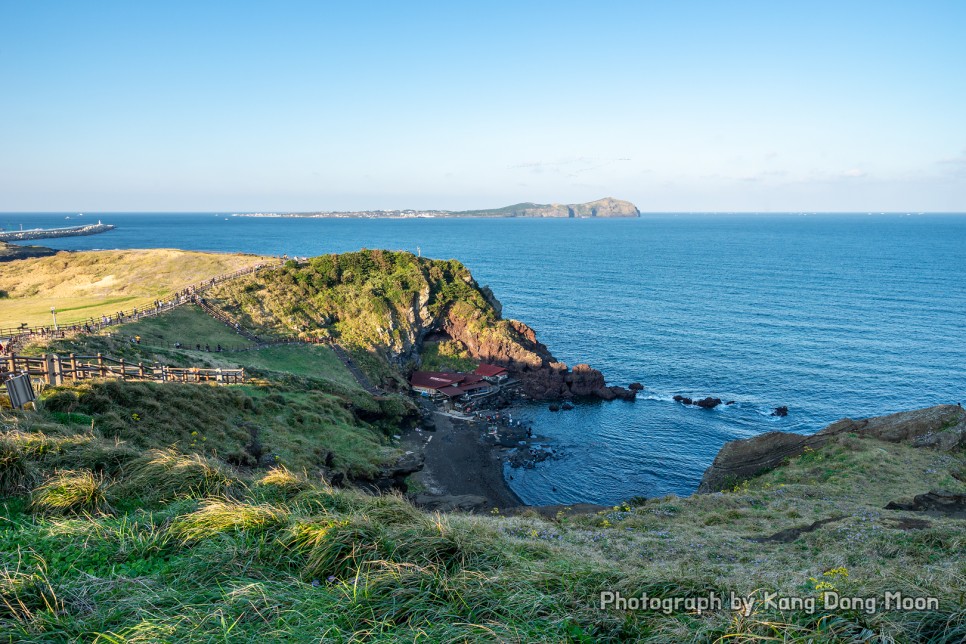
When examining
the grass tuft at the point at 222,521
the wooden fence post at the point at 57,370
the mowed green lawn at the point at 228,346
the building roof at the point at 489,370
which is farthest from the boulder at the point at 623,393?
the grass tuft at the point at 222,521

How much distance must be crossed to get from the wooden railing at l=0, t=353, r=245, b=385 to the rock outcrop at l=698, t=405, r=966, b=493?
29839mm

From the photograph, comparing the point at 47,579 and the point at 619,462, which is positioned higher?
the point at 47,579

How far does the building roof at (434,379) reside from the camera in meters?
61.6

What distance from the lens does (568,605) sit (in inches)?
278

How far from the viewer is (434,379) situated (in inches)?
2474

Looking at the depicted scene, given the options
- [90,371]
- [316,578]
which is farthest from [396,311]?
[316,578]

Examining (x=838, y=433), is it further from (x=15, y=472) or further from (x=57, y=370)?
(x=57, y=370)

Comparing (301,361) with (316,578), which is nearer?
(316,578)

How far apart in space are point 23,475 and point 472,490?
108 ft

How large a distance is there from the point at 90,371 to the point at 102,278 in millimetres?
73174

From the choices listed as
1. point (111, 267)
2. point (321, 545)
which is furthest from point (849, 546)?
point (111, 267)

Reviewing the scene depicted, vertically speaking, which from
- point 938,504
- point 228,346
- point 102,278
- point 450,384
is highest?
point 102,278

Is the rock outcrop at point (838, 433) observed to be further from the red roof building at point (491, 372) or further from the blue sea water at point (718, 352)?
the red roof building at point (491, 372)

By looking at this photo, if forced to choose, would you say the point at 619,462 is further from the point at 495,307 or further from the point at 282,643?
the point at 282,643
